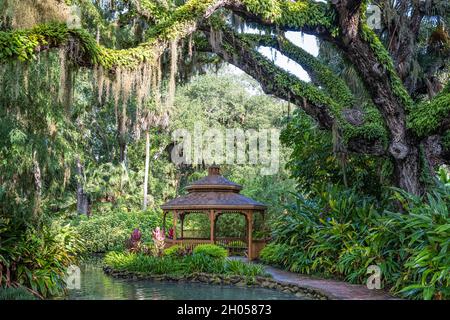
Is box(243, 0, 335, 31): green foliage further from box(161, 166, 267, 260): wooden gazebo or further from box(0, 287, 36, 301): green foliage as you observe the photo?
box(0, 287, 36, 301): green foliage

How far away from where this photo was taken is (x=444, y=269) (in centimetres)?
794

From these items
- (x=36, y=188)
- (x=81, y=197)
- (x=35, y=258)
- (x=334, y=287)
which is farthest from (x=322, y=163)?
(x=81, y=197)

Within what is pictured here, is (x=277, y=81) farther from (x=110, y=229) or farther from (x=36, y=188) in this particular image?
(x=110, y=229)

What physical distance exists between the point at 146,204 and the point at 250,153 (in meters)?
7.58

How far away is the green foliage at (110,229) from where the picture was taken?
71.9 ft

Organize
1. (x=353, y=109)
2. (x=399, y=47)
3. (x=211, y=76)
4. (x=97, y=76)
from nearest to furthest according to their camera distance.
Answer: (x=97, y=76), (x=353, y=109), (x=399, y=47), (x=211, y=76)

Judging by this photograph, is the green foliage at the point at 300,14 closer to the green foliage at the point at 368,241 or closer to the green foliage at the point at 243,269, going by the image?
the green foliage at the point at 368,241

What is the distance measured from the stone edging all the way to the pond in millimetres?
209

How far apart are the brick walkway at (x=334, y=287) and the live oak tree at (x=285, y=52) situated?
286cm

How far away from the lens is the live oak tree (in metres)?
9.34

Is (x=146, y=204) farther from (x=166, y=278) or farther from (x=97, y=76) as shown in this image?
(x=97, y=76)

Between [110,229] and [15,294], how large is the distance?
13.8 meters

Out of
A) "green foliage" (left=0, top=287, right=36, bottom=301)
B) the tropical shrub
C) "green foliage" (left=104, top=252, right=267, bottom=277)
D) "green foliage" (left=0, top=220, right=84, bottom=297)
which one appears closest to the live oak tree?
"green foliage" (left=0, top=220, right=84, bottom=297)
